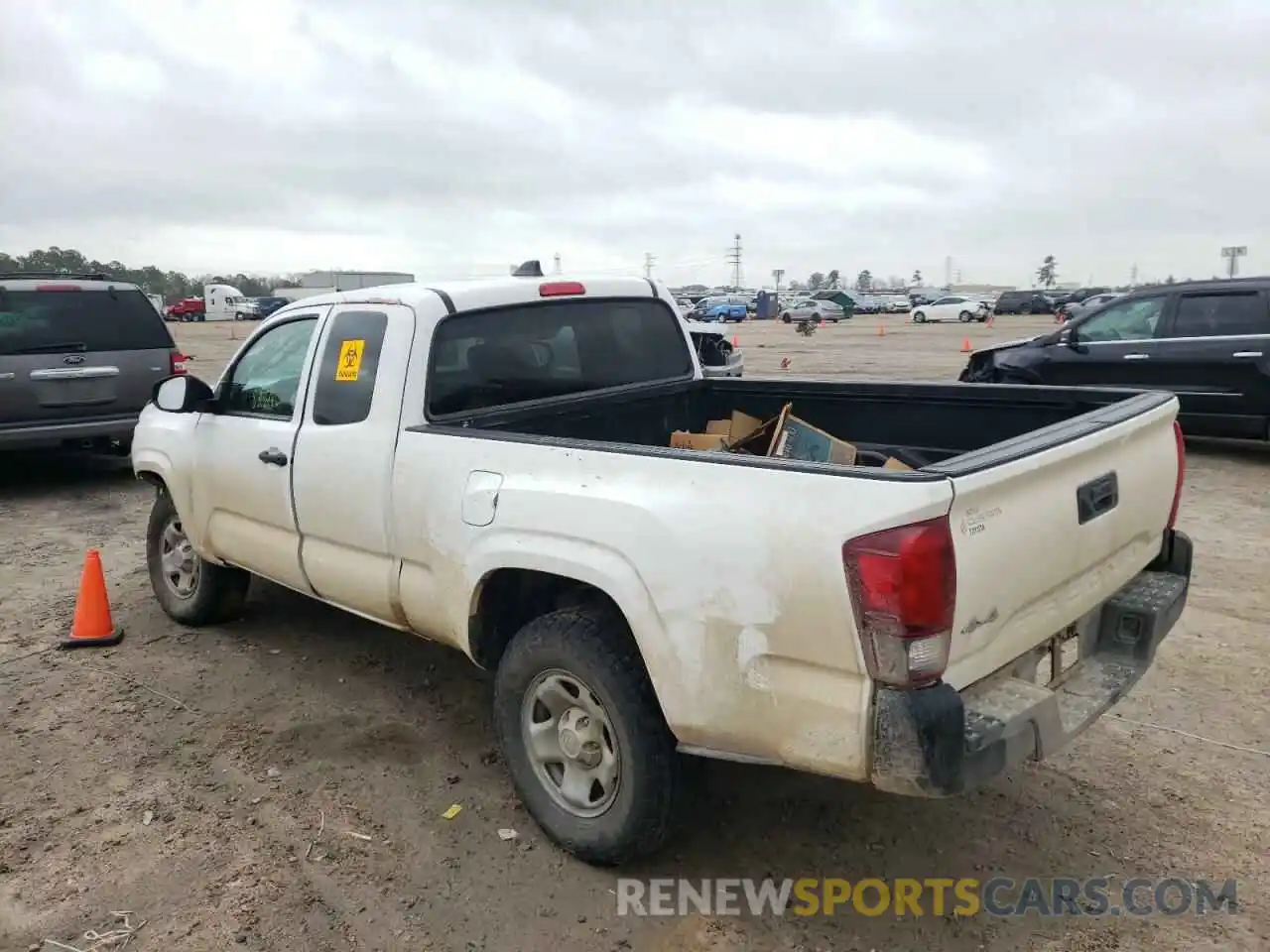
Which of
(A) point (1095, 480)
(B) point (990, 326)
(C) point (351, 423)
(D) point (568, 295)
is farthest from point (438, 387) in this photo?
(B) point (990, 326)

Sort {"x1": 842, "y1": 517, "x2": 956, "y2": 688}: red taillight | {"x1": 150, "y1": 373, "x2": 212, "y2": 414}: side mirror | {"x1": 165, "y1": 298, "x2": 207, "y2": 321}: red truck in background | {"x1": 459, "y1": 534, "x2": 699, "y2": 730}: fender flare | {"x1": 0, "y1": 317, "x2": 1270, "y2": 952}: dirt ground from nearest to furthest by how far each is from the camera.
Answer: {"x1": 842, "y1": 517, "x2": 956, "y2": 688}: red taillight < {"x1": 459, "y1": 534, "x2": 699, "y2": 730}: fender flare < {"x1": 0, "y1": 317, "x2": 1270, "y2": 952}: dirt ground < {"x1": 150, "y1": 373, "x2": 212, "y2": 414}: side mirror < {"x1": 165, "y1": 298, "x2": 207, "y2": 321}: red truck in background

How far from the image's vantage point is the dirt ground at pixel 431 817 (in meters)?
2.92

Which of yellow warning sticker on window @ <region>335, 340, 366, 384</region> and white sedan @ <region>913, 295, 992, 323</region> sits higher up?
yellow warning sticker on window @ <region>335, 340, 366, 384</region>

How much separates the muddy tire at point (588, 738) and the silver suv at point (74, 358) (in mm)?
6985

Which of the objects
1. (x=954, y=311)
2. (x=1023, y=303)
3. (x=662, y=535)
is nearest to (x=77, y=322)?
(x=662, y=535)

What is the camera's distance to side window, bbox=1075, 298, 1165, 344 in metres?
10.2

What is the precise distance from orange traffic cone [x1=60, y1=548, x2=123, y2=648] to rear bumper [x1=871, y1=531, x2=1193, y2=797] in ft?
14.5

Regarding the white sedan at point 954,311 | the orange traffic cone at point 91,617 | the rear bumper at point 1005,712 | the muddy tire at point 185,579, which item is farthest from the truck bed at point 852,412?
the white sedan at point 954,311

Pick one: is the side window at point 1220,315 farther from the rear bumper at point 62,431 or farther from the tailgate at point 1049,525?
the rear bumper at point 62,431

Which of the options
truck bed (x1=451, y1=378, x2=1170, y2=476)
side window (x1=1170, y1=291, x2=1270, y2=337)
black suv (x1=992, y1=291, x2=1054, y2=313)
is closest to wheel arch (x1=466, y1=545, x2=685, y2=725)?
truck bed (x1=451, y1=378, x2=1170, y2=476)

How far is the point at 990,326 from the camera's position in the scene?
1780 inches

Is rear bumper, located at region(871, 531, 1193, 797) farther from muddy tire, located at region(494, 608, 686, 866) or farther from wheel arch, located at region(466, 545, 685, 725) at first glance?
muddy tire, located at region(494, 608, 686, 866)

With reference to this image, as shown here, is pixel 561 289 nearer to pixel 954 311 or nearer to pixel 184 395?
pixel 184 395

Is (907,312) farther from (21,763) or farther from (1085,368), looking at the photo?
(21,763)
